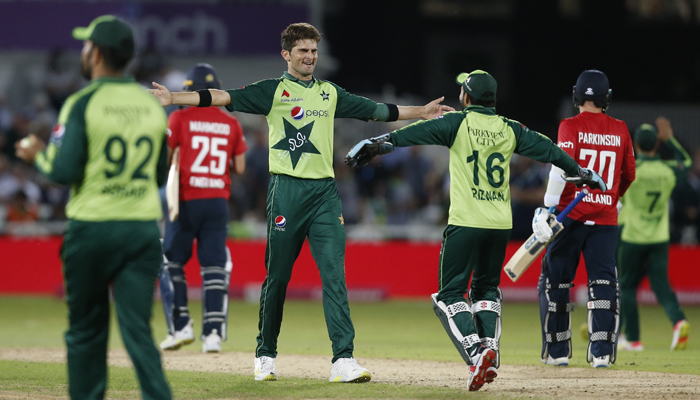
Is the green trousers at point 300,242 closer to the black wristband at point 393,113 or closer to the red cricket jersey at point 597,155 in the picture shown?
the black wristband at point 393,113

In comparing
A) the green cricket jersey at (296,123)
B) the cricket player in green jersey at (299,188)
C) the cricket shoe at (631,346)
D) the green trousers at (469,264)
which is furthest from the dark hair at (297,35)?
the cricket shoe at (631,346)

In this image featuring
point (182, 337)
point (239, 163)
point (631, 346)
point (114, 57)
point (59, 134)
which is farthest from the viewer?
point (631, 346)

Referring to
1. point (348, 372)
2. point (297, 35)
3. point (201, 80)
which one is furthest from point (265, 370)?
point (201, 80)

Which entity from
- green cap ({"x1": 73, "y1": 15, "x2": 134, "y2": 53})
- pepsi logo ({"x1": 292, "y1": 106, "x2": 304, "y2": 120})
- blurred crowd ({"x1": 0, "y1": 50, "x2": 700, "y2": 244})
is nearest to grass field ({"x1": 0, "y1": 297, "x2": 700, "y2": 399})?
blurred crowd ({"x1": 0, "y1": 50, "x2": 700, "y2": 244})

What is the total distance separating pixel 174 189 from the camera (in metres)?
10.0

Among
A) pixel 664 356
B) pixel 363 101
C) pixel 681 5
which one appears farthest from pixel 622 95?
pixel 363 101

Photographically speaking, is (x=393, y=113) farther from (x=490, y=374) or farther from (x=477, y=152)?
(x=490, y=374)

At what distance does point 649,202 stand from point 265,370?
613cm

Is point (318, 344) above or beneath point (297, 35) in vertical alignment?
beneath

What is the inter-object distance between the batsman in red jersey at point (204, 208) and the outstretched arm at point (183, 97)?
9.02ft

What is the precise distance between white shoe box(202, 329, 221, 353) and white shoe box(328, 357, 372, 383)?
2831 mm

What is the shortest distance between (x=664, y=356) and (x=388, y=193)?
34.9 feet

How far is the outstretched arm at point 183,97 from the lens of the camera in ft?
23.6

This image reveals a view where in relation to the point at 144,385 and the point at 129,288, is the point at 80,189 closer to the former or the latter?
the point at 129,288
